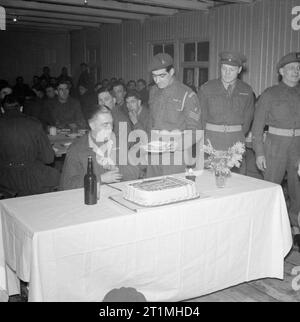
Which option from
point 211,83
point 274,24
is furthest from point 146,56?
point 211,83

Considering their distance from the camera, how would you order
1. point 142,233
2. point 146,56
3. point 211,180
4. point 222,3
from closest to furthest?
point 142,233 → point 211,180 → point 222,3 → point 146,56

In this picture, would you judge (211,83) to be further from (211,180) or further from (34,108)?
(34,108)

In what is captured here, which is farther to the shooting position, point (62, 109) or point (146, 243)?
point (62, 109)

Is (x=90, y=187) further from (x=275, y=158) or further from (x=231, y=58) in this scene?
(x=275, y=158)

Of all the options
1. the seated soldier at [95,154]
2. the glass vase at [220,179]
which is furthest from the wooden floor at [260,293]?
the seated soldier at [95,154]

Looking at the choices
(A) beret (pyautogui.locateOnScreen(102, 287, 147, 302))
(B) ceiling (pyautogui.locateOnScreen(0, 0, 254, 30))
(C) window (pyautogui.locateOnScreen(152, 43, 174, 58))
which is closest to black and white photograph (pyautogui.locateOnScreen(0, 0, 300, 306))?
(A) beret (pyautogui.locateOnScreen(102, 287, 147, 302))

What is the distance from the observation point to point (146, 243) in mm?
2436

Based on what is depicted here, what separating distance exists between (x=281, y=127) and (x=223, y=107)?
0.56 metres

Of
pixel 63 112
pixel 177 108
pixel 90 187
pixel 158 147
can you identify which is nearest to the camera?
pixel 90 187

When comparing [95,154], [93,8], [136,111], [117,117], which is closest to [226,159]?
[95,154]

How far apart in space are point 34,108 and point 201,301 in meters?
4.46

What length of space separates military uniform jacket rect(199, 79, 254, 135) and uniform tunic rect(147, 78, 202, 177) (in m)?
0.39

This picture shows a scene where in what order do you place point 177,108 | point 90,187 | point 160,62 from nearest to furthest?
point 90,187 → point 160,62 → point 177,108

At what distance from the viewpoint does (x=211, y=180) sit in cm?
312
